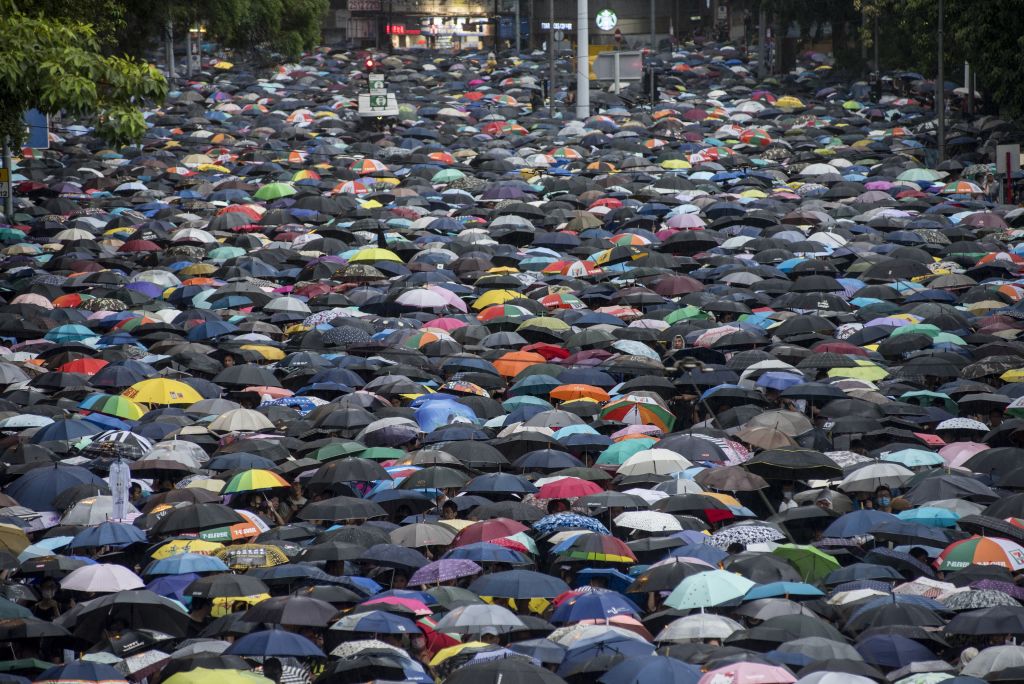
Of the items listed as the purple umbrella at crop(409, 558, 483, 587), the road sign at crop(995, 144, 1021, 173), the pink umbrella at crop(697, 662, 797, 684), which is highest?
the road sign at crop(995, 144, 1021, 173)

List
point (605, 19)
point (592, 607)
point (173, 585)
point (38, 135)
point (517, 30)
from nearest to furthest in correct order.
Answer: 1. point (592, 607)
2. point (173, 585)
3. point (38, 135)
4. point (605, 19)
5. point (517, 30)

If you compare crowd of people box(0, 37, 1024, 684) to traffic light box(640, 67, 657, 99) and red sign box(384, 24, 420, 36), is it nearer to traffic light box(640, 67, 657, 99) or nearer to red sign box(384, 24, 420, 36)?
traffic light box(640, 67, 657, 99)

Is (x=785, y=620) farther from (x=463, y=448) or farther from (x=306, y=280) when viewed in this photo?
(x=306, y=280)

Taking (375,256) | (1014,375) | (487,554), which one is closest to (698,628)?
(487,554)

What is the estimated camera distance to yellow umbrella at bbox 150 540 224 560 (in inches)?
561

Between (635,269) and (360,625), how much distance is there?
1571 centimetres

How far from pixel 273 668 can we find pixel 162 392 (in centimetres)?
854

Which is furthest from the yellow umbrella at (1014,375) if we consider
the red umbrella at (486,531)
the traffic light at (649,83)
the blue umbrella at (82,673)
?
the traffic light at (649,83)

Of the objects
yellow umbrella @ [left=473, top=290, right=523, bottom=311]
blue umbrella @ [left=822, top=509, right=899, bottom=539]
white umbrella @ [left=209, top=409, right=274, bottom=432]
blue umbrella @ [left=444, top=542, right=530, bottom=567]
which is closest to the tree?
white umbrella @ [left=209, top=409, right=274, bottom=432]

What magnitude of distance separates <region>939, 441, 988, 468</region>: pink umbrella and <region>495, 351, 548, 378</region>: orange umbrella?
239 inches

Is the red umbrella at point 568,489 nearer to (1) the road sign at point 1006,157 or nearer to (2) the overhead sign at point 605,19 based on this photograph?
(1) the road sign at point 1006,157

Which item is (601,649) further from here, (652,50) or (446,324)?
(652,50)

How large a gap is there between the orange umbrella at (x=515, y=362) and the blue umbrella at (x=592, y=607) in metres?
8.73

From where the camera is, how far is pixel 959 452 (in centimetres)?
1720
